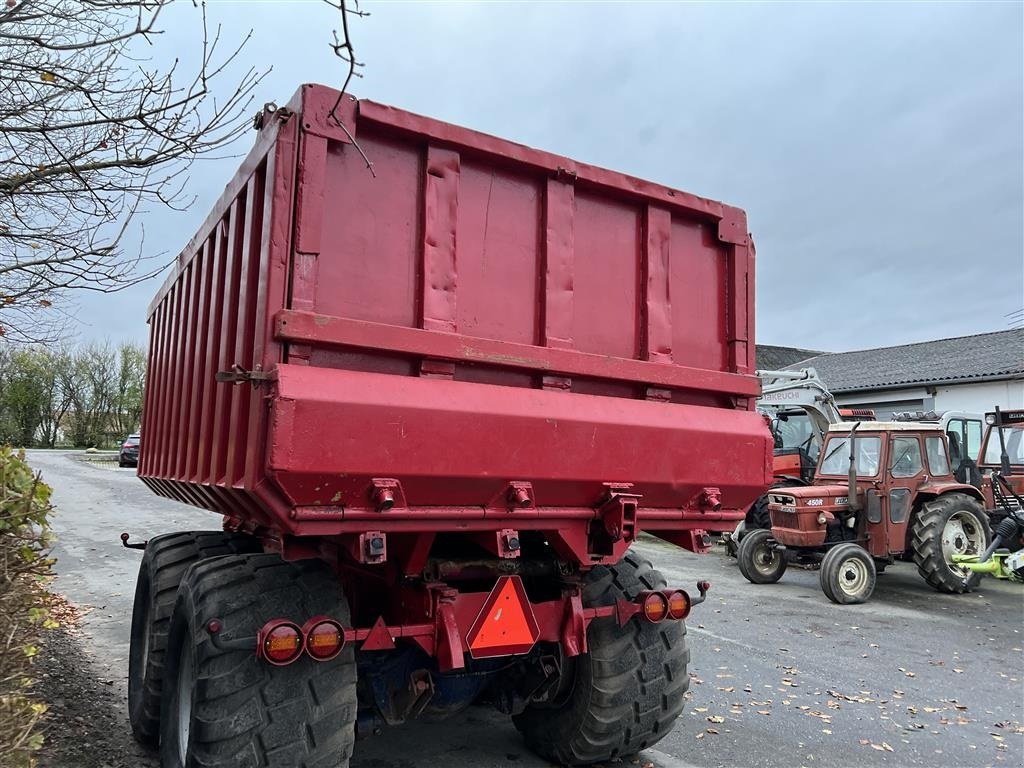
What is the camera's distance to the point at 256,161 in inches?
126

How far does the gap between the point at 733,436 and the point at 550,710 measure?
6.03 feet

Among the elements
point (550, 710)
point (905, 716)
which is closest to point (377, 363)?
point (550, 710)

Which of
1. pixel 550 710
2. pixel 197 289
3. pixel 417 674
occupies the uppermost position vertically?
pixel 197 289

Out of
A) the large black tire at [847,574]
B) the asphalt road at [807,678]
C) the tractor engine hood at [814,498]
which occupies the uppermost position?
the tractor engine hood at [814,498]

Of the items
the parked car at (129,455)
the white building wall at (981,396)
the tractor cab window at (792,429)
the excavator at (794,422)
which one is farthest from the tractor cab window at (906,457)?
the parked car at (129,455)

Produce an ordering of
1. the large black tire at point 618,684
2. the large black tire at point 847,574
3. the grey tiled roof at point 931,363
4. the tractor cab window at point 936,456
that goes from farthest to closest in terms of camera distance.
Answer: the grey tiled roof at point 931,363 → the tractor cab window at point 936,456 → the large black tire at point 847,574 → the large black tire at point 618,684

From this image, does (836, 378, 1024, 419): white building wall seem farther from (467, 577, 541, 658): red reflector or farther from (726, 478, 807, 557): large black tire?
(467, 577, 541, 658): red reflector

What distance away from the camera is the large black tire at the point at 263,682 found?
2.93 metres

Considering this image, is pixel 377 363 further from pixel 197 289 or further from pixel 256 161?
pixel 197 289

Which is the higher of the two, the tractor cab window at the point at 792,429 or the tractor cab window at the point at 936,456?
the tractor cab window at the point at 792,429

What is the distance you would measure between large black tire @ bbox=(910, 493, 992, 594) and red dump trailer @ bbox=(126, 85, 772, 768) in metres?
7.36

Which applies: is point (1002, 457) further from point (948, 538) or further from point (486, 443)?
point (486, 443)

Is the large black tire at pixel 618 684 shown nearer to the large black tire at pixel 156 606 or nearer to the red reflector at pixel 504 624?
the red reflector at pixel 504 624

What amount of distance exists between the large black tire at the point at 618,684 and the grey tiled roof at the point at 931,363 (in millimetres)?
20979
